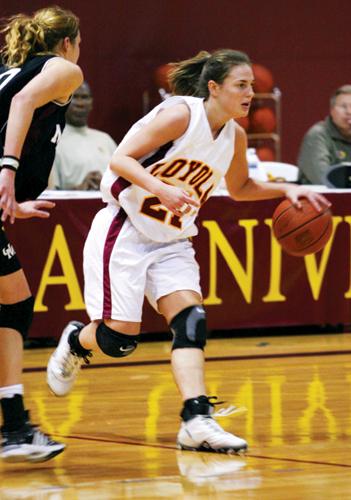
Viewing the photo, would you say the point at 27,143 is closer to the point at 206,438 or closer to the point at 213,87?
the point at 213,87

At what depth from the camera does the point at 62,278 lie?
736 centimetres

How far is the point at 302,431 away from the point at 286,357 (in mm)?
1999

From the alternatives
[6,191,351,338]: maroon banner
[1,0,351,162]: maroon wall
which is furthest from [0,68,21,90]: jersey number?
[1,0,351,162]: maroon wall

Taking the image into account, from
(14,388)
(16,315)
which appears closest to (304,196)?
(16,315)

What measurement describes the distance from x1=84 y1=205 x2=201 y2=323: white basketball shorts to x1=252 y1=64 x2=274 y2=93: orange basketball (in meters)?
→ 5.82

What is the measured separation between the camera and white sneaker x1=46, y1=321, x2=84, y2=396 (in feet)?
17.2

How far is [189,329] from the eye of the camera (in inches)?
186

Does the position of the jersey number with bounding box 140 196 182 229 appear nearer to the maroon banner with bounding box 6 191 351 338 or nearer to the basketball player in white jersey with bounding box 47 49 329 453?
the basketball player in white jersey with bounding box 47 49 329 453

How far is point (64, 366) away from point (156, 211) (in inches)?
34.3

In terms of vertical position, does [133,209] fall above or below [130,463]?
above

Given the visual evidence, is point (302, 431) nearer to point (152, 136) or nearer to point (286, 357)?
point (152, 136)

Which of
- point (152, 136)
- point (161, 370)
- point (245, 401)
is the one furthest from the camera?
point (161, 370)

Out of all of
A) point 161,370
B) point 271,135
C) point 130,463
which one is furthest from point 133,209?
point 271,135

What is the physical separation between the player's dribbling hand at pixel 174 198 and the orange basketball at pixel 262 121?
245 inches
